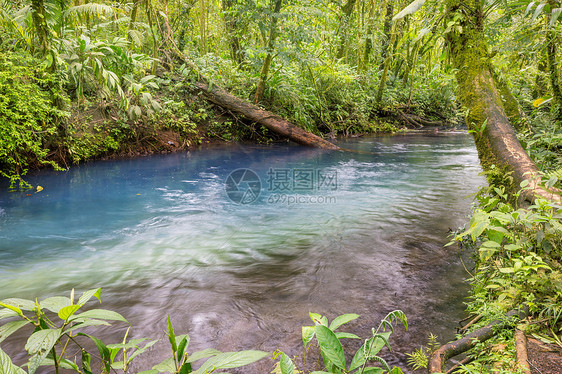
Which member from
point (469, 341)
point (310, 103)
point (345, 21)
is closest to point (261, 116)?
point (310, 103)

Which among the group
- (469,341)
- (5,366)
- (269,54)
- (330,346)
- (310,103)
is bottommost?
(469,341)

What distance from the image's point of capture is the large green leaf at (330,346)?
119 cm

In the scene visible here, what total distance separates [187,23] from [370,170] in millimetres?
11310

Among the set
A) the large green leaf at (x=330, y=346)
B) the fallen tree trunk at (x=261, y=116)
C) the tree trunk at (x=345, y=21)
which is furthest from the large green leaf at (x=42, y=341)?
the tree trunk at (x=345, y=21)

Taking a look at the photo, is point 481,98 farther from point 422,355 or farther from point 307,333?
point 307,333

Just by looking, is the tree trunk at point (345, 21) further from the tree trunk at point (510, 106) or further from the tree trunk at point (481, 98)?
the tree trunk at point (481, 98)

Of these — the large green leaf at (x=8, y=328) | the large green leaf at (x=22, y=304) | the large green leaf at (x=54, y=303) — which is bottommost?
the large green leaf at (x=8, y=328)

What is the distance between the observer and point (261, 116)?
1175 centimetres

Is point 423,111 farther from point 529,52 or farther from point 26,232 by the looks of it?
point 26,232

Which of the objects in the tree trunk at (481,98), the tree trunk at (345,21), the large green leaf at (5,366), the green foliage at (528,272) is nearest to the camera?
the large green leaf at (5,366)

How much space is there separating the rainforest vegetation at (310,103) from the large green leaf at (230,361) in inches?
0.5

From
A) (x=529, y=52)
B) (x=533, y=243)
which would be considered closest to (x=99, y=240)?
(x=533, y=243)

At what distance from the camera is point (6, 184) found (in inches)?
272

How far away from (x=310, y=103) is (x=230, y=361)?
43.1ft
